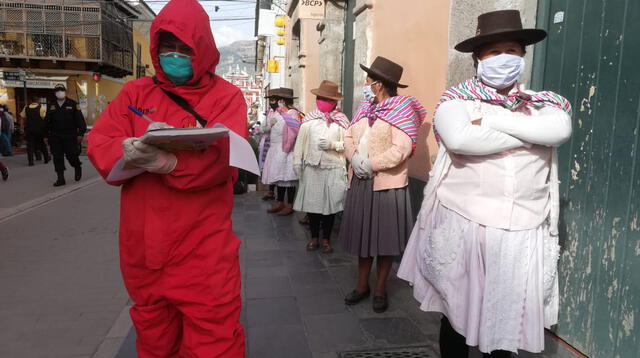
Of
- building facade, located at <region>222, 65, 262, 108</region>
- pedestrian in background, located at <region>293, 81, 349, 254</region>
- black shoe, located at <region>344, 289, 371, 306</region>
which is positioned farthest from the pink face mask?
building facade, located at <region>222, 65, 262, 108</region>

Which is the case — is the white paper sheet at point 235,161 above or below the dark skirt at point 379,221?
above

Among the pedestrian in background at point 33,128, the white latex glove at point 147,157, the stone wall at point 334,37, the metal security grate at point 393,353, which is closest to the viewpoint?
the white latex glove at point 147,157

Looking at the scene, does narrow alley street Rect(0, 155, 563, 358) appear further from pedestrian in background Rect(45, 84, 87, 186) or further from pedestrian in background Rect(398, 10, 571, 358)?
pedestrian in background Rect(45, 84, 87, 186)

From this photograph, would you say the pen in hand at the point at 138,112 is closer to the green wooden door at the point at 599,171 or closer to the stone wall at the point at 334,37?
the green wooden door at the point at 599,171

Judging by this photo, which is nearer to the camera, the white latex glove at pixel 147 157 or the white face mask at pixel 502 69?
the white latex glove at pixel 147 157

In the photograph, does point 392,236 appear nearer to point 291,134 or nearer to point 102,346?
point 102,346

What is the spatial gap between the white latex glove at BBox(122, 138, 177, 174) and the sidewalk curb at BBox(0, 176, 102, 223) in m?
6.29

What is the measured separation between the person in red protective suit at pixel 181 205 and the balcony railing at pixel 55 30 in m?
29.8

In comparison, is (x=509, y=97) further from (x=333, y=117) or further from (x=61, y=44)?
(x=61, y=44)

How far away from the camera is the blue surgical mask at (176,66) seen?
6.73 ft

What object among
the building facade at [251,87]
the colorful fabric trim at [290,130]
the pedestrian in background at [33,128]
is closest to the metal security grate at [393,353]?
the colorful fabric trim at [290,130]

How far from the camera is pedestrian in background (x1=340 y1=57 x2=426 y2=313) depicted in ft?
11.9

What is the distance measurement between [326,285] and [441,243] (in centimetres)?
223

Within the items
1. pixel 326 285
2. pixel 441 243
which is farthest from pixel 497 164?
pixel 326 285
